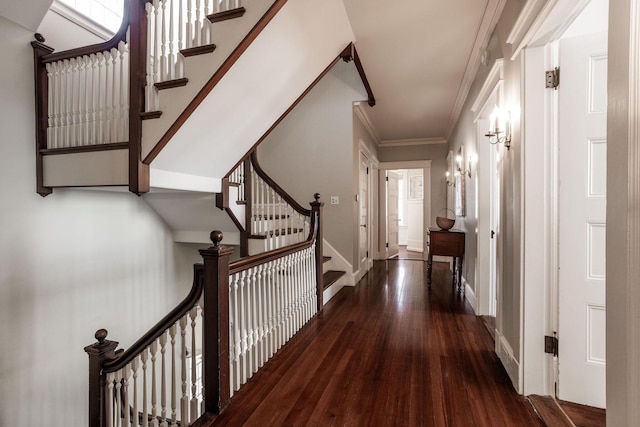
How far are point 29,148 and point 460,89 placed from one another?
4.70m

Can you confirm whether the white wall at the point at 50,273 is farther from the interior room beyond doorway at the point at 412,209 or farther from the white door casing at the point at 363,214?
the interior room beyond doorway at the point at 412,209

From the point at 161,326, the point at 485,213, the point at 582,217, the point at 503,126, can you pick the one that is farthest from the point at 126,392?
the point at 485,213

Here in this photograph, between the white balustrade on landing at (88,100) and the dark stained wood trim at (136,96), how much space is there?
140 millimetres

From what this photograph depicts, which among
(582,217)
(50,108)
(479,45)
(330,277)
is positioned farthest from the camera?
(330,277)

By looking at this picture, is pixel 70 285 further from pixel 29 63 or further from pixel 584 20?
pixel 584 20

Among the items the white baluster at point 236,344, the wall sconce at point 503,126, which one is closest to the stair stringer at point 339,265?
the white baluster at point 236,344

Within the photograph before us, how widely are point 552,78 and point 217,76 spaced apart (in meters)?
2.10

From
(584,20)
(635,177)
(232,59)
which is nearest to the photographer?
(635,177)

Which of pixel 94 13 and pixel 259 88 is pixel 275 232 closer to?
pixel 259 88

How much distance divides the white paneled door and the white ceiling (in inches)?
38.4

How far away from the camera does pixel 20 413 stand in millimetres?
2553

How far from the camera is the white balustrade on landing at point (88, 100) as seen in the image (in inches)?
97.2

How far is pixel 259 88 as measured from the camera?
2.68m

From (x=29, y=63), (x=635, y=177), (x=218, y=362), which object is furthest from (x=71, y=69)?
(x=635, y=177)
